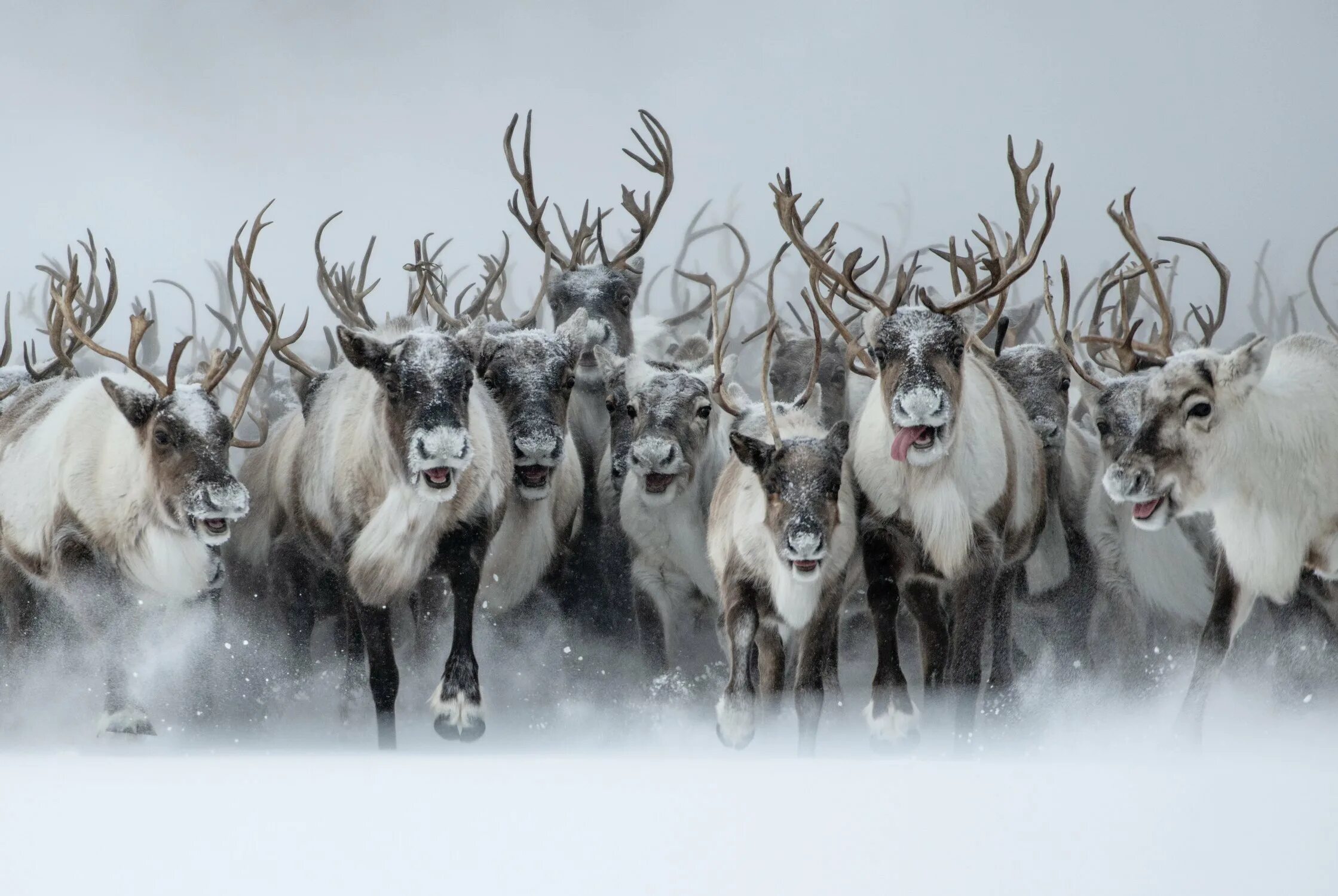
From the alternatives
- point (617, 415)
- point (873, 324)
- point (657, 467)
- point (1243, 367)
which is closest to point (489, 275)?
point (617, 415)

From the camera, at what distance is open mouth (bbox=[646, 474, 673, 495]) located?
13.8 feet

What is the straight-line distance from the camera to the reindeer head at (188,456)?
157 inches

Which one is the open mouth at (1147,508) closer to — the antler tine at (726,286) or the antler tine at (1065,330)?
the antler tine at (1065,330)

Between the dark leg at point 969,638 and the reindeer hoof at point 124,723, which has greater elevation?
the dark leg at point 969,638

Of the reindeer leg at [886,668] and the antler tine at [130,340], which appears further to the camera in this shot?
the antler tine at [130,340]

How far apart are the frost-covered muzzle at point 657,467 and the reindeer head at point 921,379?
2.00 ft

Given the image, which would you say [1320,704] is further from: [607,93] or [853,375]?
[607,93]

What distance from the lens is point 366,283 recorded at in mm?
5398

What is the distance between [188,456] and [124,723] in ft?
2.60

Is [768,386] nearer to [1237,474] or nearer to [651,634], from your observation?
[651,634]

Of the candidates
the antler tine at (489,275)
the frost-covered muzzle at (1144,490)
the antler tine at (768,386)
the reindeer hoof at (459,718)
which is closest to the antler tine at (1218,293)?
the frost-covered muzzle at (1144,490)

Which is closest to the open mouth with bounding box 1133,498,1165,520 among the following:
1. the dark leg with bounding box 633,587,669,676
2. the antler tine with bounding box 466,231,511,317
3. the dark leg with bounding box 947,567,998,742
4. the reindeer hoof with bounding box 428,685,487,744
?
the dark leg with bounding box 947,567,998,742

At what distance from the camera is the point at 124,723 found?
13.6 feet

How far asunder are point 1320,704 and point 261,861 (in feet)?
9.31
